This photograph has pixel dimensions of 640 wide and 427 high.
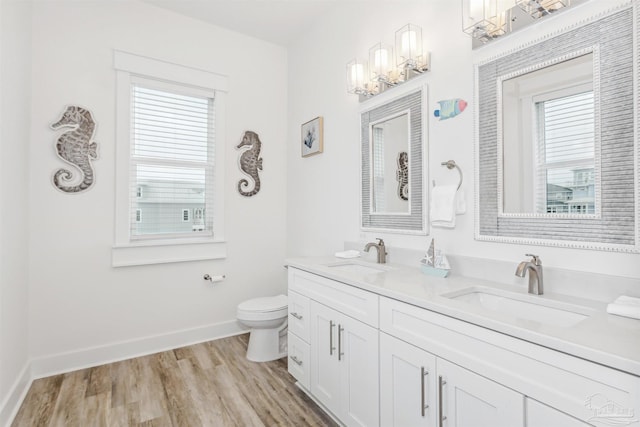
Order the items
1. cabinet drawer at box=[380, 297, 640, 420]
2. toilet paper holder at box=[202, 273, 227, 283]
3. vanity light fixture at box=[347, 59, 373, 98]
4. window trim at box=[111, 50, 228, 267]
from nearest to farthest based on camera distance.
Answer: cabinet drawer at box=[380, 297, 640, 420] → vanity light fixture at box=[347, 59, 373, 98] → window trim at box=[111, 50, 228, 267] → toilet paper holder at box=[202, 273, 227, 283]

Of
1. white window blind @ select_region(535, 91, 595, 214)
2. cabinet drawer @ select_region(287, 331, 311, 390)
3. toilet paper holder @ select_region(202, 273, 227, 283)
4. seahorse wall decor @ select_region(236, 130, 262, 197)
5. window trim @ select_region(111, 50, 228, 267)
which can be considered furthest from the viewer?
→ seahorse wall decor @ select_region(236, 130, 262, 197)

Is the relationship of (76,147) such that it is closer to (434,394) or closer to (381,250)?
(381,250)

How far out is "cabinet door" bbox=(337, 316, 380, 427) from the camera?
4.80 feet

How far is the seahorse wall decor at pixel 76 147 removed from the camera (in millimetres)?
2324

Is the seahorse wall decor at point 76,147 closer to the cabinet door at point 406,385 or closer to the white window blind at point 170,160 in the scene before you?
the white window blind at point 170,160

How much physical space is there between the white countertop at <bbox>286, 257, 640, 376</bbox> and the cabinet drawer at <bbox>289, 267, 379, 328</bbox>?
5 cm

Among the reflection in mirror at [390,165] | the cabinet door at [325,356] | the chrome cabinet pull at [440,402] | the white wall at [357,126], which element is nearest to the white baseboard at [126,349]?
the white wall at [357,126]

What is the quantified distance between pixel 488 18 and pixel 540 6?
199 millimetres

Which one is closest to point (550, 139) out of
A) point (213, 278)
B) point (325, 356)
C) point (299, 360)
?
point (325, 356)

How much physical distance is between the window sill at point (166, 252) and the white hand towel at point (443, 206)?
198 centimetres

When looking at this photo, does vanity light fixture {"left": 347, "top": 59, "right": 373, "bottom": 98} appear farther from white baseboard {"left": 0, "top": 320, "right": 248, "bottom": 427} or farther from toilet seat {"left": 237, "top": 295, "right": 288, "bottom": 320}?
white baseboard {"left": 0, "top": 320, "right": 248, "bottom": 427}

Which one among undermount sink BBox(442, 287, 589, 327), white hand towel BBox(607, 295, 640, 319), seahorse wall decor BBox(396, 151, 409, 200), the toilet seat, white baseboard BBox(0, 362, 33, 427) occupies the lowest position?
white baseboard BBox(0, 362, 33, 427)

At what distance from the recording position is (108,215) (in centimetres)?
251

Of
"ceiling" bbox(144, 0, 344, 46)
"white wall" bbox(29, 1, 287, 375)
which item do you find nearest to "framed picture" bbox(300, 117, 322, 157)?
"white wall" bbox(29, 1, 287, 375)
